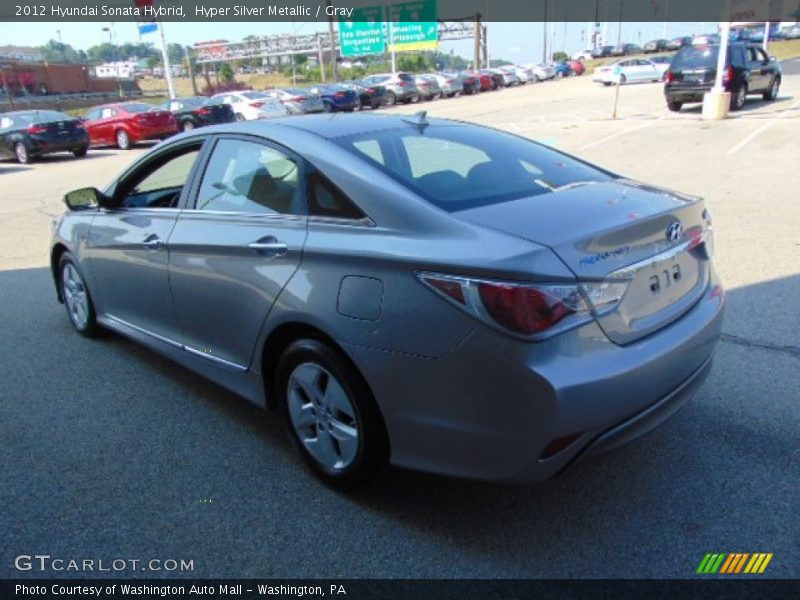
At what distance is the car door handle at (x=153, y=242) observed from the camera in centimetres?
375

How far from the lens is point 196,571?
2561 mm

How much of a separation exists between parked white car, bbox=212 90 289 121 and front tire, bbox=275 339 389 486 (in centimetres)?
2532

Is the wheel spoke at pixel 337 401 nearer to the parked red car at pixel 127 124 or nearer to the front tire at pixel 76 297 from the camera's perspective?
the front tire at pixel 76 297

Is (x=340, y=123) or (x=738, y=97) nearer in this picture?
(x=340, y=123)

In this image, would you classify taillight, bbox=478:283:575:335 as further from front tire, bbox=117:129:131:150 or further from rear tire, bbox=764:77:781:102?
front tire, bbox=117:129:131:150

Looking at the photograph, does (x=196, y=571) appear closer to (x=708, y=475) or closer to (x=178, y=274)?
(x=178, y=274)

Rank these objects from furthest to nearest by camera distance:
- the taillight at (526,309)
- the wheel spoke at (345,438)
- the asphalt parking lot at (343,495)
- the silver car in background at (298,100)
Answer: the silver car in background at (298,100) < the wheel spoke at (345,438) < the asphalt parking lot at (343,495) < the taillight at (526,309)

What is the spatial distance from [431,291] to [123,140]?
77.7 feet

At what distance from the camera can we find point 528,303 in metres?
2.24

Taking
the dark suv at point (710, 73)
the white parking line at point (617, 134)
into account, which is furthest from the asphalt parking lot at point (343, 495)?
the dark suv at point (710, 73)

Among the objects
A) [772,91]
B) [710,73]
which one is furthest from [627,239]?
[772,91]

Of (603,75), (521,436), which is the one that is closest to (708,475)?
(521,436)

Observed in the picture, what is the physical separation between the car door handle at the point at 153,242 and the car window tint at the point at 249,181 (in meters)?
0.33

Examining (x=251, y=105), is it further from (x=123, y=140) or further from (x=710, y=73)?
(x=710, y=73)
